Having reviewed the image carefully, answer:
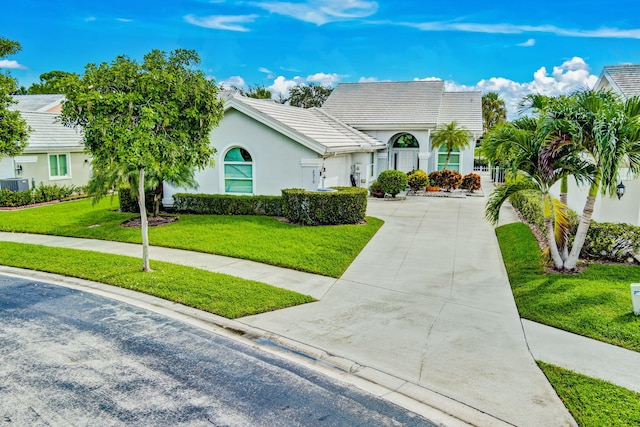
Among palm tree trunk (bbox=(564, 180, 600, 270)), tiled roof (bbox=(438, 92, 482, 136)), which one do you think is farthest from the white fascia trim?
tiled roof (bbox=(438, 92, 482, 136))

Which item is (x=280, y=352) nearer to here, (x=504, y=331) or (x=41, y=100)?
(x=504, y=331)

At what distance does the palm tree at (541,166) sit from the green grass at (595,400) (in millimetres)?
5041

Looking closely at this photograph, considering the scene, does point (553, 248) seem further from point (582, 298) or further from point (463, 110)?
point (463, 110)

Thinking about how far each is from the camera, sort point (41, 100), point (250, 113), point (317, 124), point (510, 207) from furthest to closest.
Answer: point (41, 100) → point (317, 124) → point (510, 207) → point (250, 113)

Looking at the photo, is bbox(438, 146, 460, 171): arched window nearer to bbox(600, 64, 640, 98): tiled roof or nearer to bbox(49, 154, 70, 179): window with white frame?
bbox(600, 64, 640, 98): tiled roof

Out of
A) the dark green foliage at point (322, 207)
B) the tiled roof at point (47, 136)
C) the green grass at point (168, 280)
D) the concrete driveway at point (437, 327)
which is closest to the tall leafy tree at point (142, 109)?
the green grass at point (168, 280)

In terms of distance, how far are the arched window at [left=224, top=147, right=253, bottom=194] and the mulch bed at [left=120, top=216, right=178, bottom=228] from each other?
8.67 ft

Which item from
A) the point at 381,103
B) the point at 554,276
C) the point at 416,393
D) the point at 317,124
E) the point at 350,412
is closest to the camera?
the point at 350,412

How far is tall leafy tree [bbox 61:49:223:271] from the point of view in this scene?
10242 mm

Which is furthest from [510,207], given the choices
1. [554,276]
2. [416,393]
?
[416,393]

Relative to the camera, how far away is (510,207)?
21.3m

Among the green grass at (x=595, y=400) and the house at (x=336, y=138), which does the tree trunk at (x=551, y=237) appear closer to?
the green grass at (x=595, y=400)

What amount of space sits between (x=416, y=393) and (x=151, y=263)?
318 inches

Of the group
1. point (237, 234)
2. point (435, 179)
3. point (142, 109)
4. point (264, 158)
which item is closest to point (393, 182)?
point (435, 179)
